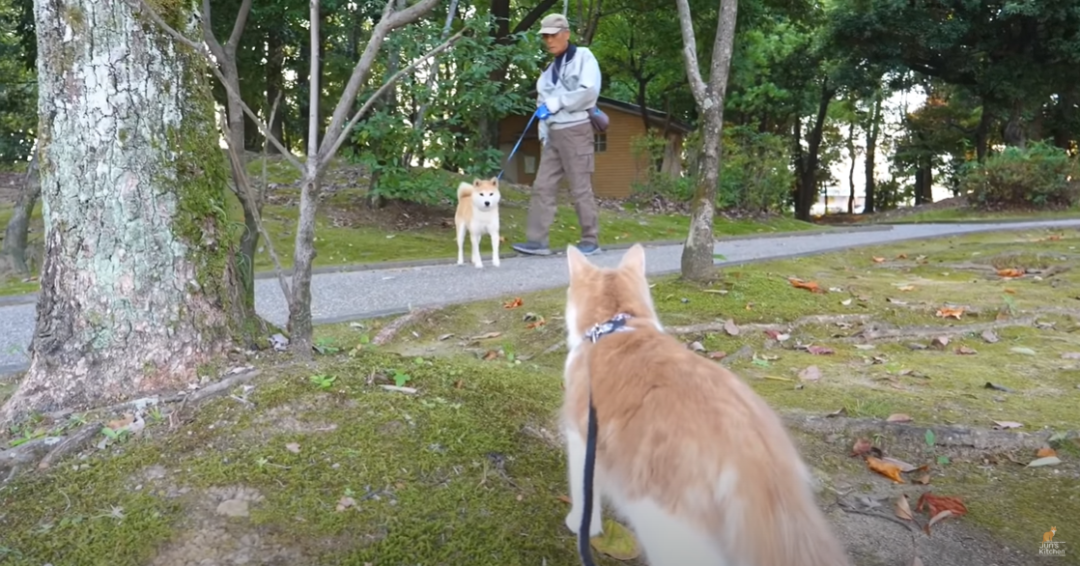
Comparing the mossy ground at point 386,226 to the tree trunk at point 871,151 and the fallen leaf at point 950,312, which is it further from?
the tree trunk at point 871,151

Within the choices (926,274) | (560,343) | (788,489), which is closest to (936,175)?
(926,274)

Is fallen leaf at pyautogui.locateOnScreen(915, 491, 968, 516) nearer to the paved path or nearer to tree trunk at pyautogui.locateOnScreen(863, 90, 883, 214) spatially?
the paved path

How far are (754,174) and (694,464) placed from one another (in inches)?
638

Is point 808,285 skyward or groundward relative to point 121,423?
skyward

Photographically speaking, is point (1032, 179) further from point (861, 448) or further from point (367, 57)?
point (367, 57)

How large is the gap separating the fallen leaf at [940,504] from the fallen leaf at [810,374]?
4.33 ft

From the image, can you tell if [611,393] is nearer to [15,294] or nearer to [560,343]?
[560,343]

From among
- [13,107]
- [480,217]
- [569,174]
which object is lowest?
[480,217]

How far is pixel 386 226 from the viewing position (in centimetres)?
1192

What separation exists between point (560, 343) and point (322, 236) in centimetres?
692

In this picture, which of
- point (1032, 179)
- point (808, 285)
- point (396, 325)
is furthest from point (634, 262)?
point (1032, 179)

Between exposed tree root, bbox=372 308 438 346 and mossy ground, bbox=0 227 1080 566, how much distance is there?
0.34 m

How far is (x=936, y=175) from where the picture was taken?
3600 centimetres

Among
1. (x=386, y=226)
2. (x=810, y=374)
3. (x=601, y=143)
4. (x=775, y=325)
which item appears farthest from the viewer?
(x=601, y=143)
